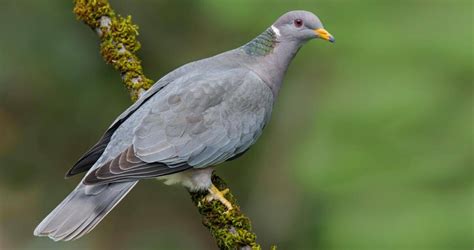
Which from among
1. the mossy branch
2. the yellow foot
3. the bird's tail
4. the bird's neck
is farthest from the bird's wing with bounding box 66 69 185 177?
the yellow foot

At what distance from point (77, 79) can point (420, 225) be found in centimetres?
265

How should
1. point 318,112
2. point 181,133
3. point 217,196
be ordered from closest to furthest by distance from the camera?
point 217,196 → point 181,133 → point 318,112

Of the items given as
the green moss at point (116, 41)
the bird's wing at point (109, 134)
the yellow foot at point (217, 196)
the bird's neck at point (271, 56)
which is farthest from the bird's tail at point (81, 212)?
the bird's neck at point (271, 56)

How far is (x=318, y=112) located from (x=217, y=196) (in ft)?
8.24

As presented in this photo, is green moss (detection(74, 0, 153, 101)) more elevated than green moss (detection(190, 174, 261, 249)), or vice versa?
green moss (detection(74, 0, 153, 101))

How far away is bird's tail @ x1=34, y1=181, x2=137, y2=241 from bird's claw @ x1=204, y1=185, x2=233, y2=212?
14.7 inches

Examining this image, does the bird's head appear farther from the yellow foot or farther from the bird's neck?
the yellow foot

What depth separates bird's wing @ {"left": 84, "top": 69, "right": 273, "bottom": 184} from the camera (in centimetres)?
391

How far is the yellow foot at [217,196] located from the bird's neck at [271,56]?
67 centimetres

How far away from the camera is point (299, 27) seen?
4.43 meters

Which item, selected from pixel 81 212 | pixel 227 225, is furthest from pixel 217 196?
pixel 81 212

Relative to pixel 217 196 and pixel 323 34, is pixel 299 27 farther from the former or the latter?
pixel 217 196

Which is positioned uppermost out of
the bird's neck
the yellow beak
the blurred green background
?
the yellow beak

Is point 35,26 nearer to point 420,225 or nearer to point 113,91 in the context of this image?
Answer: point 113,91
